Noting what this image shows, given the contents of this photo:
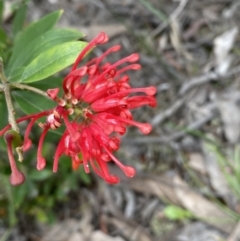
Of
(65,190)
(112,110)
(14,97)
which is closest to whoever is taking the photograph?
(112,110)

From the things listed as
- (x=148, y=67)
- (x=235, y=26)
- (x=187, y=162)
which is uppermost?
(x=235, y=26)

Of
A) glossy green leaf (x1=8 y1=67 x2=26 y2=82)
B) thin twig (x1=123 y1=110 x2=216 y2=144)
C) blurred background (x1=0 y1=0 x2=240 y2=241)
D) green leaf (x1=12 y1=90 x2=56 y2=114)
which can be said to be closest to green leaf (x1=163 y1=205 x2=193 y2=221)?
blurred background (x1=0 y1=0 x2=240 y2=241)

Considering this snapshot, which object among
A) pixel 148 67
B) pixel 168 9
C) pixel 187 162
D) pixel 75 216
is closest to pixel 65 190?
pixel 75 216

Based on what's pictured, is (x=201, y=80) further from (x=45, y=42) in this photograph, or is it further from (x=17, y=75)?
(x=17, y=75)

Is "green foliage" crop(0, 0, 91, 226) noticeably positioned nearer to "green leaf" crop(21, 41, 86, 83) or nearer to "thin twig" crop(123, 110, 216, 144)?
"green leaf" crop(21, 41, 86, 83)

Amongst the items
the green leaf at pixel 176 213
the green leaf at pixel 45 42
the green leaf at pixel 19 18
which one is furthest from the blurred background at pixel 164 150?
the green leaf at pixel 45 42

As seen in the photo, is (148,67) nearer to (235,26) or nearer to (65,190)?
(235,26)

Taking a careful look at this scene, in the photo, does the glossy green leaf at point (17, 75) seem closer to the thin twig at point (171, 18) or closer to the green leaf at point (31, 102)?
the green leaf at point (31, 102)
